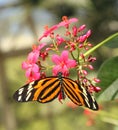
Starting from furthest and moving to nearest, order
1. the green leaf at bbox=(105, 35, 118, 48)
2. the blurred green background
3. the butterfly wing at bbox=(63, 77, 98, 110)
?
1. the blurred green background
2. the green leaf at bbox=(105, 35, 118, 48)
3. the butterfly wing at bbox=(63, 77, 98, 110)

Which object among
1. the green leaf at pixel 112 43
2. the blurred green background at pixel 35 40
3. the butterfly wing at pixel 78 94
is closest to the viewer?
the butterfly wing at pixel 78 94

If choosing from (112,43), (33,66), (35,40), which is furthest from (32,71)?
(35,40)

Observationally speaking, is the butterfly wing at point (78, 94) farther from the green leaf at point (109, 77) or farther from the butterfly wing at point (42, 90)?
the green leaf at point (109, 77)

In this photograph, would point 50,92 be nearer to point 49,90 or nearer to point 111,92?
point 49,90

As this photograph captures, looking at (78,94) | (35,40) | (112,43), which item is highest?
(35,40)

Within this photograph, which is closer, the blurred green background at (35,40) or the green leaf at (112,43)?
the green leaf at (112,43)

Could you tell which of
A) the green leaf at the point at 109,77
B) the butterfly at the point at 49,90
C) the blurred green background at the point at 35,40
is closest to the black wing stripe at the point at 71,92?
the butterfly at the point at 49,90

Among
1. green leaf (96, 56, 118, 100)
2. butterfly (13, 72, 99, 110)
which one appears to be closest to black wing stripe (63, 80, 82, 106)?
butterfly (13, 72, 99, 110)

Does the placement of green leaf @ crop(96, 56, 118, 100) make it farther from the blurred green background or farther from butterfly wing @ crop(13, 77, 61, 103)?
the blurred green background
